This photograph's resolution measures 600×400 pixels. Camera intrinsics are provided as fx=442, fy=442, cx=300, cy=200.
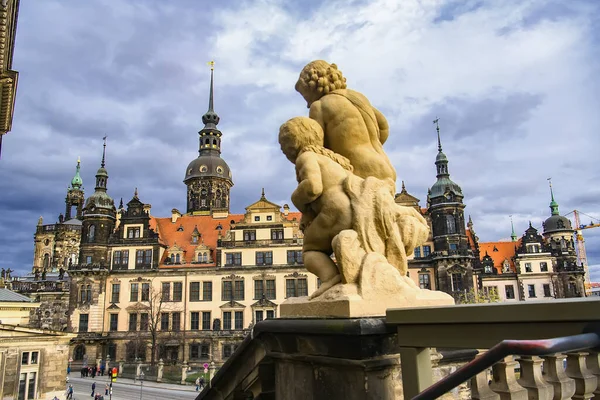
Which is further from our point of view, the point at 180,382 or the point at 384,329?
the point at 180,382

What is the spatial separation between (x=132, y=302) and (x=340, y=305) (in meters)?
42.4

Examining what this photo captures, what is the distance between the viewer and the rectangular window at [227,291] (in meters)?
40.6

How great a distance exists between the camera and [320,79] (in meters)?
4.64

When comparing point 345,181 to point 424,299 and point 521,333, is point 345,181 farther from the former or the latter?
point 521,333

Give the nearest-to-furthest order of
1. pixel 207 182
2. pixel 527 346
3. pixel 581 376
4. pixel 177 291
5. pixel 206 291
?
pixel 527 346
pixel 581 376
pixel 206 291
pixel 177 291
pixel 207 182

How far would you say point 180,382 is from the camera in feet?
101

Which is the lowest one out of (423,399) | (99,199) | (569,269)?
(423,399)

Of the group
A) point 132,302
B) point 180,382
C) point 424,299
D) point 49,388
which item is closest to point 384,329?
point 424,299

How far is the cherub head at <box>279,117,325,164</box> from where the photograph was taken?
13.7 ft

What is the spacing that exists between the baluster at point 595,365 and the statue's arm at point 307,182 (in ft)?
7.81

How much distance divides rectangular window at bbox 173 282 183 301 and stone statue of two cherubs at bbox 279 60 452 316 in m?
39.4

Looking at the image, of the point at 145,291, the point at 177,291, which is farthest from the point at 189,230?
the point at 145,291

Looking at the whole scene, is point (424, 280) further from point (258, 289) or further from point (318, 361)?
point (318, 361)

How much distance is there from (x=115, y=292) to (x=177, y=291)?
6.08 meters
